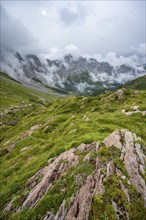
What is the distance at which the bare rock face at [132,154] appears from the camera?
2130cm

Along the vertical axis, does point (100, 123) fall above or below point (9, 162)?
above

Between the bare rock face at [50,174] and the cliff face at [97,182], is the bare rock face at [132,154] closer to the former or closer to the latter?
the cliff face at [97,182]

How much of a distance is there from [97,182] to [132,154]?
5.60 metres

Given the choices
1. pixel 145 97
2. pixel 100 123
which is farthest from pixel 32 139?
pixel 145 97

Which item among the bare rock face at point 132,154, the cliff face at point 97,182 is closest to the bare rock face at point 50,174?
the cliff face at point 97,182

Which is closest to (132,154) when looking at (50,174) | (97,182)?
(97,182)

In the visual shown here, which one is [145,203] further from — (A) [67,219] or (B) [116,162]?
(A) [67,219]

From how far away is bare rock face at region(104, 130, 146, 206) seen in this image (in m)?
21.3

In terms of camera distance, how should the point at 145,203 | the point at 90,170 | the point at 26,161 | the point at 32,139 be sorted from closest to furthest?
the point at 145,203, the point at 90,170, the point at 26,161, the point at 32,139

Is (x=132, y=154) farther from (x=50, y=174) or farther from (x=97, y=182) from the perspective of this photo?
(x=50, y=174)

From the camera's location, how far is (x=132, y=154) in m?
24.2

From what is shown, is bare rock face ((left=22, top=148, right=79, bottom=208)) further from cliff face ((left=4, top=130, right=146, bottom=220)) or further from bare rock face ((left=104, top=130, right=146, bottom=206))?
bare rock face ((left=104, top=130, right=146, bottom=206))

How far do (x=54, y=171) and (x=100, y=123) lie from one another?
54.4 feet

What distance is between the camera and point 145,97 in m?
65.9
